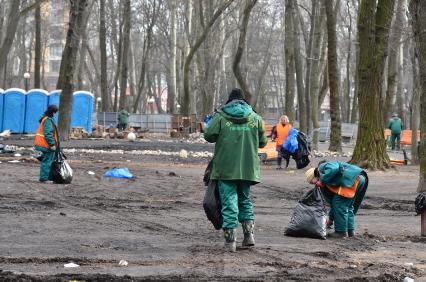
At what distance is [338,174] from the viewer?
1132 cm

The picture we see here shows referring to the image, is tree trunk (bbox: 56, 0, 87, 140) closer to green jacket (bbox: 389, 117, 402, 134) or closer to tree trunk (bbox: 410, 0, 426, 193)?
green jacket (bbox: 389, 117, 402, 134)

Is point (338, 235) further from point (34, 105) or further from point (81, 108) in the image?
point (81, 108)

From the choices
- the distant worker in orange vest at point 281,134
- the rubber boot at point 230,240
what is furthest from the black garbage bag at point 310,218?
the distant worker in orange vest at point 281,134

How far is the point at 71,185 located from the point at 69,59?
1666 centimetres

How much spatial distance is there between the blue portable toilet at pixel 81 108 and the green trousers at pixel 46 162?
25.8m

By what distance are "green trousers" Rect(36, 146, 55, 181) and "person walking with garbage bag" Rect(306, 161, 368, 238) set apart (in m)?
7.62

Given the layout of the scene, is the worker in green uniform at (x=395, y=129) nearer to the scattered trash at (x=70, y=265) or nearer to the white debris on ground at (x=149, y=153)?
the white debris on ground at (x=149, y=153)

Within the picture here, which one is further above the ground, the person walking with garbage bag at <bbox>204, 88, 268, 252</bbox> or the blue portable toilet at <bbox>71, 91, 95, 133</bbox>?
the blue portable toilet at <bbox>71, 91, 95, 133</bbox>

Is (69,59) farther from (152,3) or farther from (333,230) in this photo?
(152,3)

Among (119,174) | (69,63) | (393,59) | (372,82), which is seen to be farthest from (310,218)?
(393,59)

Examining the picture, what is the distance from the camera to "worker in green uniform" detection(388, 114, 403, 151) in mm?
41691

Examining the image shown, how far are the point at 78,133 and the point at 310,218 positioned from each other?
31.8 m

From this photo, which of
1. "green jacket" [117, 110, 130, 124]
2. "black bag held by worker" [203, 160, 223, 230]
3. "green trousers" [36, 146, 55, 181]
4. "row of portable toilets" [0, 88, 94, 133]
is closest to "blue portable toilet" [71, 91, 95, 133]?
"row of portable toilets" [0, 88, 94, 133]

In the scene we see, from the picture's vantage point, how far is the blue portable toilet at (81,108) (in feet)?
144
